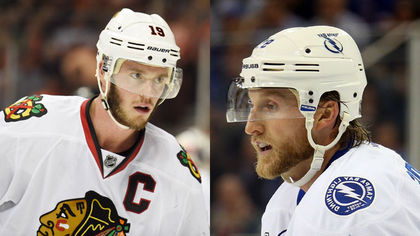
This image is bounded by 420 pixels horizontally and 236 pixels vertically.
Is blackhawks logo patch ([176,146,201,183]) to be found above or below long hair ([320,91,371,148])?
below

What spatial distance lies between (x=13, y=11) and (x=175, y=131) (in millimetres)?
883

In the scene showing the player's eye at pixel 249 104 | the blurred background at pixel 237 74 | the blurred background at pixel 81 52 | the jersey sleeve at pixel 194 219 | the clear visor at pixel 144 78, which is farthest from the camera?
the blurred background at pixel 237 74

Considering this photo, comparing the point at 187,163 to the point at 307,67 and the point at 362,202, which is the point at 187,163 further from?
the point at 362,202

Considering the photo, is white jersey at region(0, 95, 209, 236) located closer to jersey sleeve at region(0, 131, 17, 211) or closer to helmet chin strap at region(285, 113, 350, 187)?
jersey sleeve at region(0, 131, 17, 211)

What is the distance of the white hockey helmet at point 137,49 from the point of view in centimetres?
204

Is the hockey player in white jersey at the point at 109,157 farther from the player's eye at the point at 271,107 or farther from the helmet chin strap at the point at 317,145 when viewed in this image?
the helmet chin strap at the point at 317,145

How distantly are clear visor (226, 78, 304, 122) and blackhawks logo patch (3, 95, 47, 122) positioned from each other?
0.65m


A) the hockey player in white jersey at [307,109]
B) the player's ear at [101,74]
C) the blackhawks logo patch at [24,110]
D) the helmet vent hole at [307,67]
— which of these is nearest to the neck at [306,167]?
the hockey player in white jersey at [307,109]

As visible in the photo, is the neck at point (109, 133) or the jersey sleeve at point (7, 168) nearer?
the jersey sleeve at point (7, 168)

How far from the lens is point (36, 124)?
2121 millimetres

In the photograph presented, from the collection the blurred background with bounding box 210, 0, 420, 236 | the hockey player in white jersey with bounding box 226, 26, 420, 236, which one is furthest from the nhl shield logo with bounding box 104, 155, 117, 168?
the blurred background with bounding box 210, 0, 420, 236

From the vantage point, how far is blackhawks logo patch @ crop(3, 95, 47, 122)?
6.98 ft

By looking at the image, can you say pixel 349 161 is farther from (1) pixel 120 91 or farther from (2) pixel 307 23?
(2) pixel 307 23

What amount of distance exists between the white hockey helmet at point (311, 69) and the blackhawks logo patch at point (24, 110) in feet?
2.28
